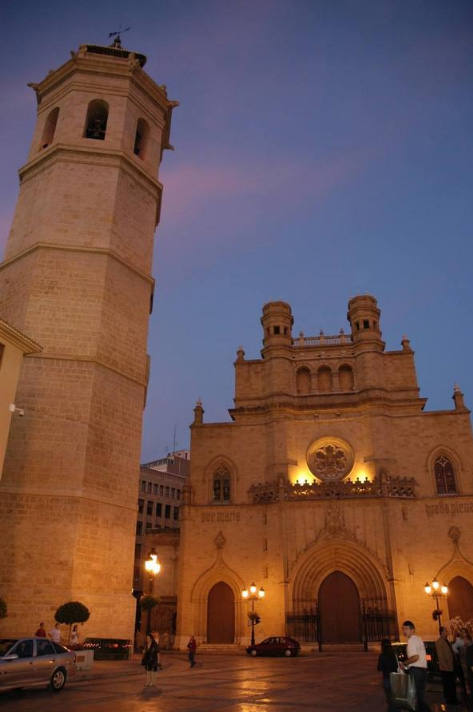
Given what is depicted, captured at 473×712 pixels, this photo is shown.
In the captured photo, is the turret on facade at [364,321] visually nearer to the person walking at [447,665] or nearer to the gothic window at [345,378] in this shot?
the gothic window at [345,378]

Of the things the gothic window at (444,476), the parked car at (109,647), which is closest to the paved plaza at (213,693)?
the parked car at (109,647)

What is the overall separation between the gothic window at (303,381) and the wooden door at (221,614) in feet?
38.9

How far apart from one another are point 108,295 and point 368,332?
1920 cm

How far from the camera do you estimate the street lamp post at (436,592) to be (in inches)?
1014

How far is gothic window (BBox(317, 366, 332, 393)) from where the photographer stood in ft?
112

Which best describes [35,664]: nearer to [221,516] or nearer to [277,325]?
[221,516]

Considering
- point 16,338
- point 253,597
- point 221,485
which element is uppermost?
point 16,338

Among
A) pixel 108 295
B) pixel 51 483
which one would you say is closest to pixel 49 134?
pixel 108 295

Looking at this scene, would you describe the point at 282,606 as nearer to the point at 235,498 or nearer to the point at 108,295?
the point at 235,498

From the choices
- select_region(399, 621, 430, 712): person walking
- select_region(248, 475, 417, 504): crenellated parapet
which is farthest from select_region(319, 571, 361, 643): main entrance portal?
select_region(399, 621, 430, 712): person walking

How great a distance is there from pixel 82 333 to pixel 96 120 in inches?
412

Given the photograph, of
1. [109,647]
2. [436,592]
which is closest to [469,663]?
[109,647]

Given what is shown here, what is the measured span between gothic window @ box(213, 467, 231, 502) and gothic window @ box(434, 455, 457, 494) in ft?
37.0

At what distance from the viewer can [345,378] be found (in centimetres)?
3434
